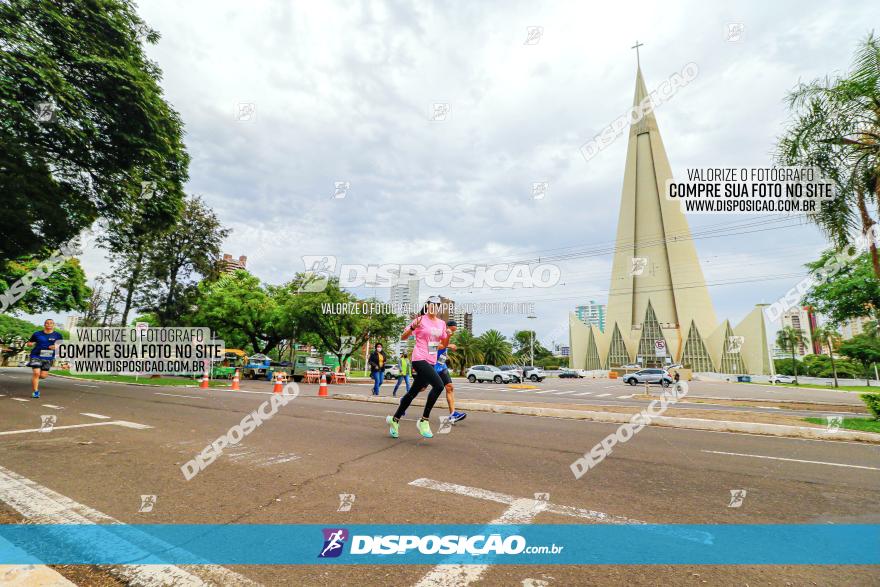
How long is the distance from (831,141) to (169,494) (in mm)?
15083

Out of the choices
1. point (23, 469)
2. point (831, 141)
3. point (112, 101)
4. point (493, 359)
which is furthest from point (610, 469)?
point (493, 359)

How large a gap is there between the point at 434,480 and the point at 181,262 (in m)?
31.0

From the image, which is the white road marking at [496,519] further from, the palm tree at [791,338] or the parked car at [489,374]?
the palm tree at [791,338]

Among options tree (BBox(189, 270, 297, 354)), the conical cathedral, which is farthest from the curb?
the conical cathedral

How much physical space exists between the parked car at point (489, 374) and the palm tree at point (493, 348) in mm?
26775

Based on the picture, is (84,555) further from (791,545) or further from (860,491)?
(860,491)

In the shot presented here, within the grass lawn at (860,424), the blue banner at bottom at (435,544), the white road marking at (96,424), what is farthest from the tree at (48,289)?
the grass lawn at (860,424)

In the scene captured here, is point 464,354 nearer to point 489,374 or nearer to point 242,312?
point 489,374

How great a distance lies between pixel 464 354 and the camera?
201 feet

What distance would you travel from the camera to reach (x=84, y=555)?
93.6 inches

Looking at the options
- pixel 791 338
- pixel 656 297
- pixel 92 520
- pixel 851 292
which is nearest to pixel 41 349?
pixel 92 520

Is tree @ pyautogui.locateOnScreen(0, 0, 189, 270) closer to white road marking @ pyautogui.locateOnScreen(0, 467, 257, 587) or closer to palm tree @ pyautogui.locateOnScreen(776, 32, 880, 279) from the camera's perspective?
white road marking @ pyautogui.locateOnScreen(0, 467, 257, 587)

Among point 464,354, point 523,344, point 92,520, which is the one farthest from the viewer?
point 523,344

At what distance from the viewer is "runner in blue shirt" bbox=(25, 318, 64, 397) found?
34.4 feet
